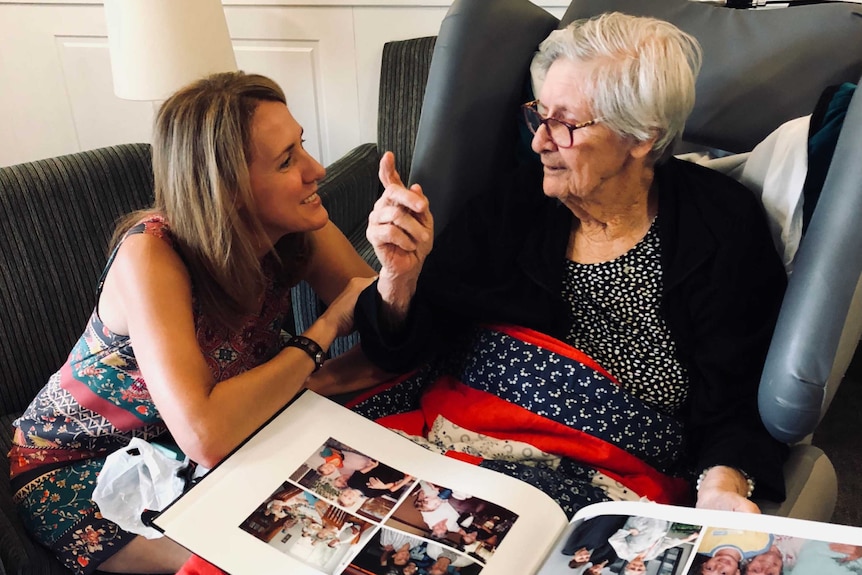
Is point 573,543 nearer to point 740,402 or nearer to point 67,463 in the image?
point 740,402

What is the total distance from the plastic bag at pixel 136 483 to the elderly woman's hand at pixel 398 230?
1.37 ft

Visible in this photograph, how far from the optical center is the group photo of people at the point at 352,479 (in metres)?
0.85

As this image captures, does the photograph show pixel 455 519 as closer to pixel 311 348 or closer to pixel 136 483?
pixel 311 348

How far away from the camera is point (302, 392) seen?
1030 mm

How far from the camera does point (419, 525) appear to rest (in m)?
0.82

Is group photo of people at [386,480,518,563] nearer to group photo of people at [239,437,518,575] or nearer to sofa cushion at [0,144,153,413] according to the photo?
group photo of people at [239,437,518,575]

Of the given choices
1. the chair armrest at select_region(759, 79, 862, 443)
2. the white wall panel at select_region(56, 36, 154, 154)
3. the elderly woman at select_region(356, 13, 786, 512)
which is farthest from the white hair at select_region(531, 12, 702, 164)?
the white wall panel at select_region(56, 36, 154, 154)

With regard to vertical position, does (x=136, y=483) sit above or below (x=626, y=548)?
below

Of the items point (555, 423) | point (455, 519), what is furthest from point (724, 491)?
point (455, 519)

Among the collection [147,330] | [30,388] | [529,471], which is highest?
[147,330]

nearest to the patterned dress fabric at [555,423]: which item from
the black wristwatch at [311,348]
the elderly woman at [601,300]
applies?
the elderly woman at [601,300]

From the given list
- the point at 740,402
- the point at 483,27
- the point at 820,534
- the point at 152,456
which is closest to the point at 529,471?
the point at 740,402

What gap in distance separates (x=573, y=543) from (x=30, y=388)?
49.3 inches

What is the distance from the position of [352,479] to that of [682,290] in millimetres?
575
